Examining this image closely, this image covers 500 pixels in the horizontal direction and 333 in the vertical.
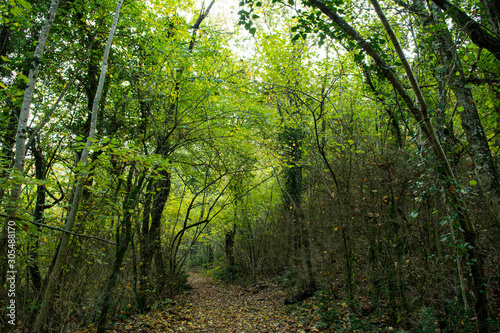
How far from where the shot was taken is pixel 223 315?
284 inches

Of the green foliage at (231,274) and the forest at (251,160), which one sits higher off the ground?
the forest at (251,160)

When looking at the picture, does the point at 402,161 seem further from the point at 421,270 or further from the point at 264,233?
the point at 264,233

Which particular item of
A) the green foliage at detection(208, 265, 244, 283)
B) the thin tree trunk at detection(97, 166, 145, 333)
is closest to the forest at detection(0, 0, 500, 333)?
the thin tree trunk at detection(97, 166, 145, 333)

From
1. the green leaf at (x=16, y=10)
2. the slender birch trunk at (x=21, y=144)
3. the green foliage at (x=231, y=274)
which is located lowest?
the green foliage at (x=231, y=274)

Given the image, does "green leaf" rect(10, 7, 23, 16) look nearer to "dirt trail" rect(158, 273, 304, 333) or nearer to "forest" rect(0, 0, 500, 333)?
"forest" rect(0, 0, 500, 333)

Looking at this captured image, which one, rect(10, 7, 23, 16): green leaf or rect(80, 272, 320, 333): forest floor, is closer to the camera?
rect(10, 7, 23, 16): green leaf

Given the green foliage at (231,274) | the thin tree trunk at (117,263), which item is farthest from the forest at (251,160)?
the green foliage at (231,274)

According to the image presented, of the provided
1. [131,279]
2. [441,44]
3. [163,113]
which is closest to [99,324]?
[131,279]

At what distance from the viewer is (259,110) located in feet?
22.4

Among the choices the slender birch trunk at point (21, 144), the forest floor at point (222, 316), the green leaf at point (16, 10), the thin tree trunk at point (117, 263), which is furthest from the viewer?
the forest floor at point (222, 316)

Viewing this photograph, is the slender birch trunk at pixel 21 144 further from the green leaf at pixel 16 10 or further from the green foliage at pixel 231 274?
the green foliage at pixel 231 274

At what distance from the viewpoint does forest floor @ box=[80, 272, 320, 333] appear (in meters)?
5.59

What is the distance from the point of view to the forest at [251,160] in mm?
2988

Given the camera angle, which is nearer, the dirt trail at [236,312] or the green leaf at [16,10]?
the green leaf at [16,10]
